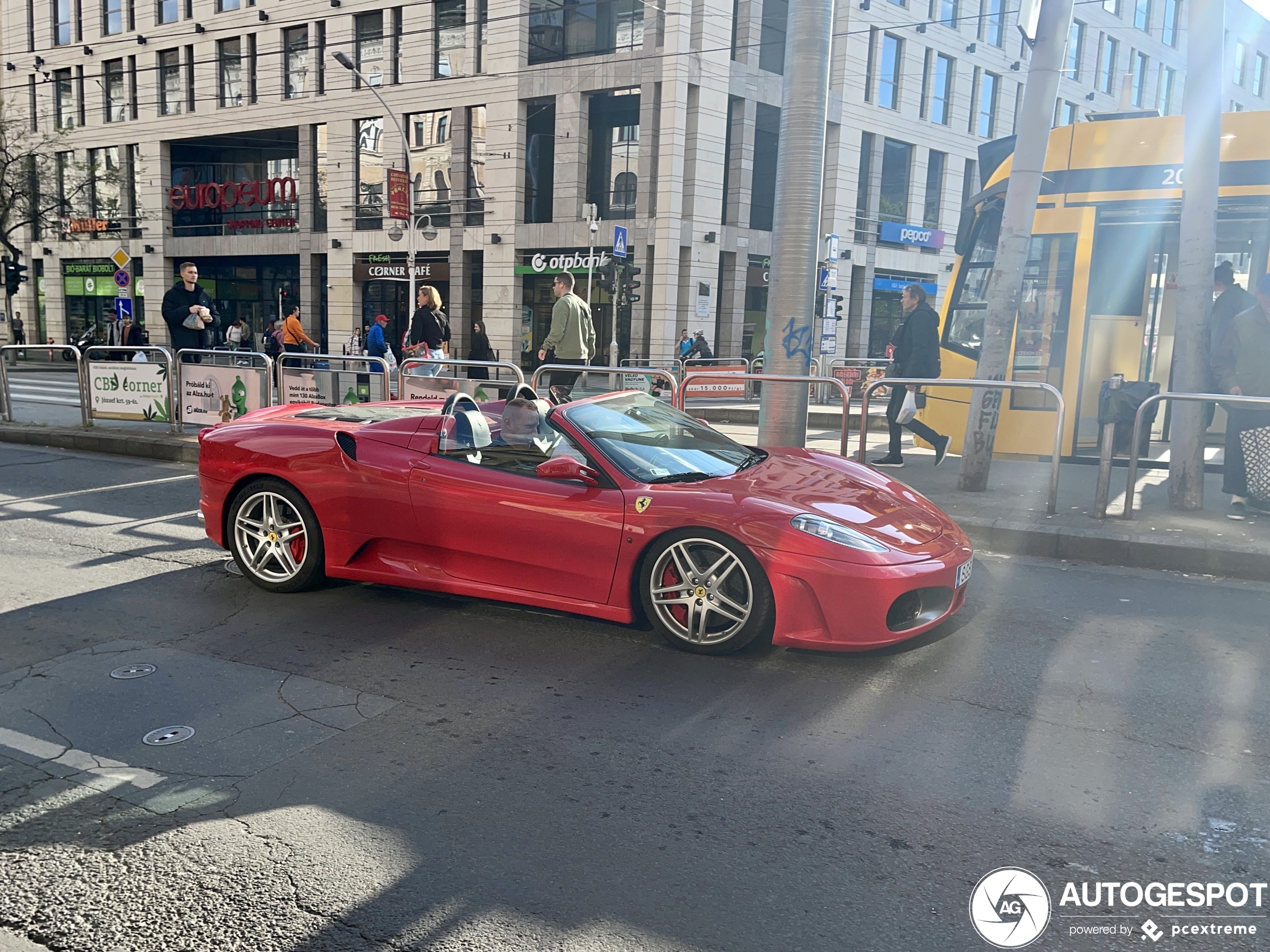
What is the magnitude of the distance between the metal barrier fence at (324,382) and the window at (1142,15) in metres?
45.6

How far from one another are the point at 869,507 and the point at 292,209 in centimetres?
3800

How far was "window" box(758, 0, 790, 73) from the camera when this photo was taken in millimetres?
31391

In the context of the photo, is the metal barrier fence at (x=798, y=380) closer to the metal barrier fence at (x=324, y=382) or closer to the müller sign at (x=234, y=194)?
the metal barrier fence at (x=324, y=382)

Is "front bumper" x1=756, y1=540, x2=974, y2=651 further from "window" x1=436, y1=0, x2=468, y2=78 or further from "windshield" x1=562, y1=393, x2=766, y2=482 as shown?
"window" x1=436, y1=0, x2=468, y2=78

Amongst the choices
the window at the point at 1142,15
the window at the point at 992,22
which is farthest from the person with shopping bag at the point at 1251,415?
the window at the point at 1142,15

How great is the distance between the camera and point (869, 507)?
196 inches

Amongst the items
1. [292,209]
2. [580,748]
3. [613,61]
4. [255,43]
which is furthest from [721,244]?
[580,748]

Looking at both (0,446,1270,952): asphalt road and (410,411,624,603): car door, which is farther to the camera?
(410,411,624,603): car door

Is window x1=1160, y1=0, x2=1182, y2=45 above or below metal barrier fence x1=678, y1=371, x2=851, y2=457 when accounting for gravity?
above

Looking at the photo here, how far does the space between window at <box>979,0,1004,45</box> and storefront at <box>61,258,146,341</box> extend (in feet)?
118

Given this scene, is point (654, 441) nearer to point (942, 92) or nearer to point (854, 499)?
point (854, 499)

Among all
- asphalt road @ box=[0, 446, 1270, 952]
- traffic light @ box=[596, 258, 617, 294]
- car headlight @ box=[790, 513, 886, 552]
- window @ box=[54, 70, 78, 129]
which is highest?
window @ box=[54, 70, 78, 129]

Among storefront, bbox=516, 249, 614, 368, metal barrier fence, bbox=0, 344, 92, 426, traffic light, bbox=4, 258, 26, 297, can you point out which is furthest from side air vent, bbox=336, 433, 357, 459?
traffic light, bbox=4, 258, 26, 297

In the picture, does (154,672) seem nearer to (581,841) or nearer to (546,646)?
(546,646)
